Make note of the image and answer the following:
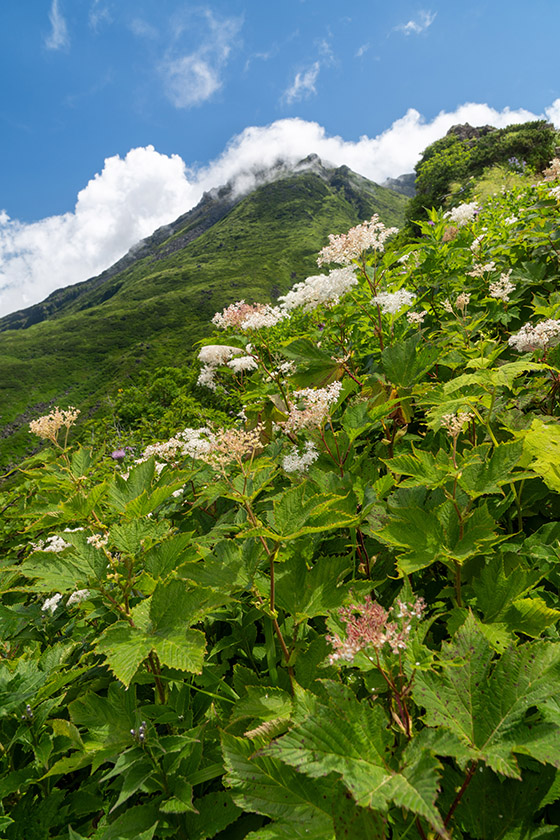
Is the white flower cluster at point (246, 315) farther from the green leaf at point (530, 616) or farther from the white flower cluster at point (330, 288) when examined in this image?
the green leaf at point (530, 616)

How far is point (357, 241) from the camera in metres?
3.50

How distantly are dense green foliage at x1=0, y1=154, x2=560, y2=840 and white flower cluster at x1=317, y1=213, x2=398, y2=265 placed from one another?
4.11 ft

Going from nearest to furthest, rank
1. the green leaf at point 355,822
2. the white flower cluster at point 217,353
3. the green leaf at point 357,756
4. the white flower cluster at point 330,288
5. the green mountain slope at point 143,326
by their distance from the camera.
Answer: the green leaf at point 357,756
the green leaf at point 355,822
the white flower cluster at point 330,288
the white flower cluster at point 217,353
the green mountain slope at point 143,326

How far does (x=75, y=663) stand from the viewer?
7.45 ft

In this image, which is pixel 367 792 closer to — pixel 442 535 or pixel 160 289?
pixel 442 535

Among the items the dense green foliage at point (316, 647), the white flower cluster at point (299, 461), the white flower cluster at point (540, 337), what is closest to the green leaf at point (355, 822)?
the dense green foliage at point (316, 647)

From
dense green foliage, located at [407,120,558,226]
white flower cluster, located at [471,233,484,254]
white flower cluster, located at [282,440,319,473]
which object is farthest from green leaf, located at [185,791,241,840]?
dense green foliage, located at [407,120,558,226]

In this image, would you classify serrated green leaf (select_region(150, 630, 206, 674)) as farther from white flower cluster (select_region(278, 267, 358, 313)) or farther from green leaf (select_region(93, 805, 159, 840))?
white flower cluster (select_region(278, 267, 358, 313))

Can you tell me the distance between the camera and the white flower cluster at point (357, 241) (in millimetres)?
3479

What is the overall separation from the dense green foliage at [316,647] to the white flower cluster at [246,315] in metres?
1.55

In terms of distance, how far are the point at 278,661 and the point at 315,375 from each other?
7.26 feet

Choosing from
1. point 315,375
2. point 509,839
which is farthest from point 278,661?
point 315,375

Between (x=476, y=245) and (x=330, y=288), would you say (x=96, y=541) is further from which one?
(x=476, y=245)

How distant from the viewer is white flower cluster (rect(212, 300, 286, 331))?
4.08m
